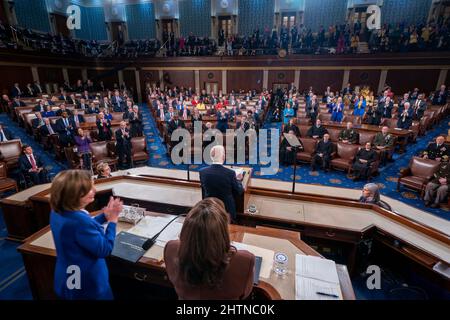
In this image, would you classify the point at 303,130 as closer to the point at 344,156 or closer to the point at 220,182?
the point at 344,156

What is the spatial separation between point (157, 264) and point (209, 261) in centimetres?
97

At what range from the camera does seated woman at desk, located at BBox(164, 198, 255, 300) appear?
1068 mm

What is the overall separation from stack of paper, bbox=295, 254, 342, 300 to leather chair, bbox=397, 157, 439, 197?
446 cm

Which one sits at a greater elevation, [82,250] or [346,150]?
[82,250]

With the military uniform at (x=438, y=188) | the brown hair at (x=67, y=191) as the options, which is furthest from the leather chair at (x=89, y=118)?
A: the military uniform at (x=438, y=188)

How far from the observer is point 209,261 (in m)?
1.07

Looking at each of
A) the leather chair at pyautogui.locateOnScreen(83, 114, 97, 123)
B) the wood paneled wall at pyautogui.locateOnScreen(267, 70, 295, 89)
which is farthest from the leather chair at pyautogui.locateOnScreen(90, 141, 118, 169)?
the wood paneled wall at pyautogui.locateOnScreen(267, 70, 295, 89)

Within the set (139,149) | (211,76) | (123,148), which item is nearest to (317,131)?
(139,149)

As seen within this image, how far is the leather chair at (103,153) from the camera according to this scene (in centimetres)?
615

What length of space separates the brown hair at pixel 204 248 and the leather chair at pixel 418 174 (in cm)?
548

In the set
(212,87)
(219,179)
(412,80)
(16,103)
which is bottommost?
(219,179)

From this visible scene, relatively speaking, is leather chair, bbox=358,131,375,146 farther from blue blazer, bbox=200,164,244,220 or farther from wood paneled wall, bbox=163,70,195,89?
wood paneled wall, bbox=163,70,195,89

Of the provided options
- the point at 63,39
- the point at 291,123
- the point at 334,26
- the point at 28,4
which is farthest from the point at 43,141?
the point at 334,26
